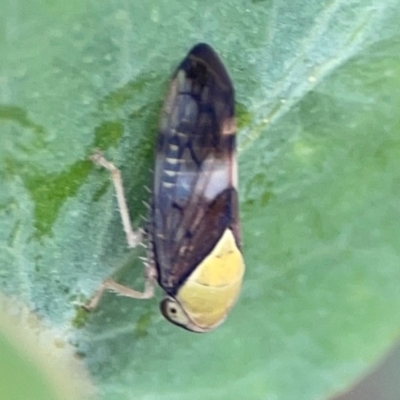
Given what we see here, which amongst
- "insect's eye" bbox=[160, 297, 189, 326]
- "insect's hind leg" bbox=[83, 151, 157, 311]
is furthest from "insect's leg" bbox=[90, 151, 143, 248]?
"insect's eye" bbox=[160, 297, 189, 326]

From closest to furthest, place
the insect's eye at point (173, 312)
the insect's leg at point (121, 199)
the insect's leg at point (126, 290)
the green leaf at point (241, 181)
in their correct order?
the green leaf at point (241, 181) < the insect's leg at point (121, 199) < the insect's leg at point (126, 290) < the insect's eye at point (173, 312)

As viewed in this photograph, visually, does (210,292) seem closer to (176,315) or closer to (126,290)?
(176,315)

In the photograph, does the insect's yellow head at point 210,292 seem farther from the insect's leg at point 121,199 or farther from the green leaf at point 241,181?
the insect's leg at point 121,199

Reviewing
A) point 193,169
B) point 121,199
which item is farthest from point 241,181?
point 121,199

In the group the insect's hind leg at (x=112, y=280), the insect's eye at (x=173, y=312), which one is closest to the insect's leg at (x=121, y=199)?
the insect's hind leg at (x=112, y=280)

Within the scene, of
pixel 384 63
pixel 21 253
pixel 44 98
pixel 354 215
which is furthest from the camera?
pixel 354 215

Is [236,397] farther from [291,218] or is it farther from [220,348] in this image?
[291,218]

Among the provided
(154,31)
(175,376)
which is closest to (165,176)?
(154,31)

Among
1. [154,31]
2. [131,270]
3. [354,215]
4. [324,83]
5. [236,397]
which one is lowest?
[236,397]
